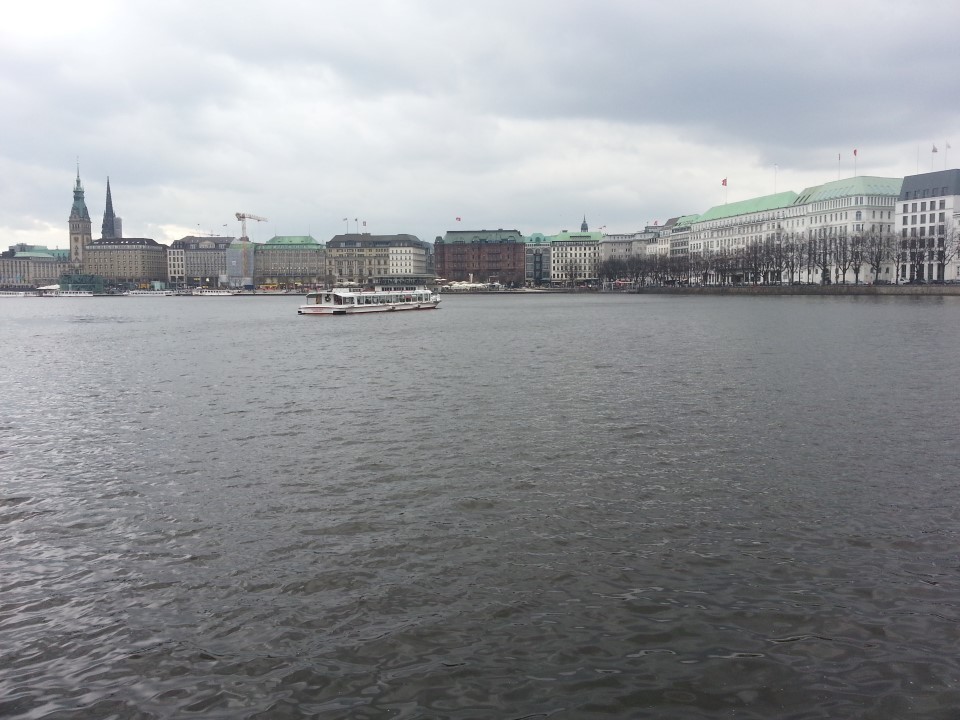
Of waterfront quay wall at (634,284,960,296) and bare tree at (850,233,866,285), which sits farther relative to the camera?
bare tree at (850,233,866,285)

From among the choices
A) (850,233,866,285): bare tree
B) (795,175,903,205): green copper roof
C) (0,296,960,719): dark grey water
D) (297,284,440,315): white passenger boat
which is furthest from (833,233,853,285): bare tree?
(0,296,960,719): dark grey water

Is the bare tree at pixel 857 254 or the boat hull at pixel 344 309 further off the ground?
the bare tree at pixel 857 254

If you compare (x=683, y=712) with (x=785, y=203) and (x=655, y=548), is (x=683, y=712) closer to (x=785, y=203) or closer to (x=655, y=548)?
(x=655, y=548)

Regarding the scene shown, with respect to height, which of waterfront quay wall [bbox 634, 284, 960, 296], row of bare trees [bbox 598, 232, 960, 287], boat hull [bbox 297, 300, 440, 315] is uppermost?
row of bare trees [bbox 598, 232, 960, 287]

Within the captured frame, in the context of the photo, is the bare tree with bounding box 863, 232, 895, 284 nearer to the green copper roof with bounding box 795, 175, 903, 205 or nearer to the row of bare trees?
the row of bare trees

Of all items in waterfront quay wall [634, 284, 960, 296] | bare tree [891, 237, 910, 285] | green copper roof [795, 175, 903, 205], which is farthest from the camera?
green copper roof [795, 175, 903, 205]

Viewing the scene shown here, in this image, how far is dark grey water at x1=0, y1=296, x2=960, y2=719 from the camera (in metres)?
8.10

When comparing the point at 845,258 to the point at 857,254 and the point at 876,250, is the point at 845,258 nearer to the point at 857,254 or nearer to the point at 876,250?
the point at 857,254

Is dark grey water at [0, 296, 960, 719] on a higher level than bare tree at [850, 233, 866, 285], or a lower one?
lower

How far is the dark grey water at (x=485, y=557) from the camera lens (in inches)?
319

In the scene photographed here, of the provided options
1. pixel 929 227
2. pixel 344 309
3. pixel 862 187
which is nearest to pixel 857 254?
pixel 929 227

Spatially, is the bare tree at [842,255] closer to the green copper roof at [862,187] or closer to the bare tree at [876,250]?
the bare tree at [876,250]

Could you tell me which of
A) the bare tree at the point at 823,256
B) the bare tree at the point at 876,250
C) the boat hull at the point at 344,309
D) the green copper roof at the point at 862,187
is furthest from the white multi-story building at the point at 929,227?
the boat hull at the point at 344,309

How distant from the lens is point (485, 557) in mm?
11477
